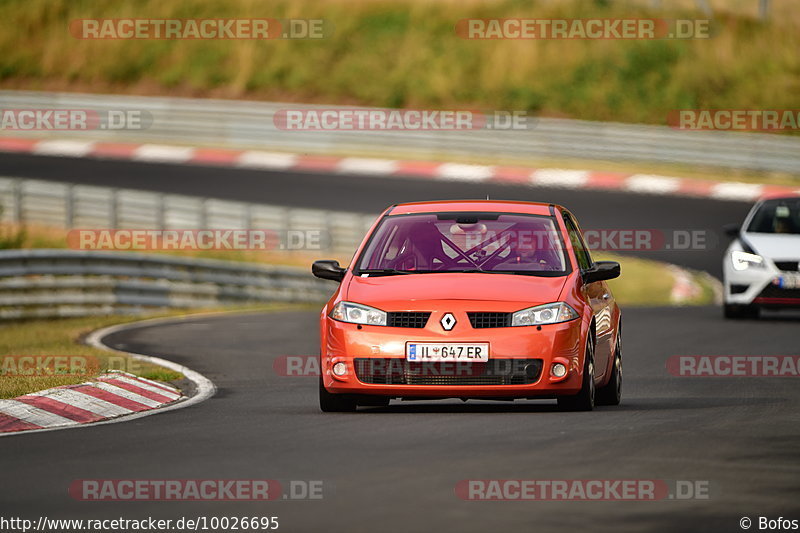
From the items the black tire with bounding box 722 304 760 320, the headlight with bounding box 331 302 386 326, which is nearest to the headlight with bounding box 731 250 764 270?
the black tire with bounding box 722 304 760 320

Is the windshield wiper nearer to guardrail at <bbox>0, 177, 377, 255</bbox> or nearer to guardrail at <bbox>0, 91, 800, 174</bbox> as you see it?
guardrail at <bbox>0, 177, 377, 255</bbox>

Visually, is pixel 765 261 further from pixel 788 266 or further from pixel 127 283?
pixel 127 283

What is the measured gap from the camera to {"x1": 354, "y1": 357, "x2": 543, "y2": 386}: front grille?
10.7 meters

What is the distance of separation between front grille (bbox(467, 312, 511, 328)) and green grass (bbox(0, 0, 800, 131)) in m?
35.6

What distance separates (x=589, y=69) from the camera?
4819cm

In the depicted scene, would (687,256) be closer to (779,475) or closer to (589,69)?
(589,69)

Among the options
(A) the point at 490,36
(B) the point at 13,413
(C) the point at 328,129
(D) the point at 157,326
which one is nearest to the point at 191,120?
(C) the point at 328,129

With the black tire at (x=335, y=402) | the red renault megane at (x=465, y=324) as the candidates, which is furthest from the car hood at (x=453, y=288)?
the black tire at (x=335, y=402)

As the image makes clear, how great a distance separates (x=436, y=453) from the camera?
899 cm

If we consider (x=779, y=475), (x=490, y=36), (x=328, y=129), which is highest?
(x=490, y=36)

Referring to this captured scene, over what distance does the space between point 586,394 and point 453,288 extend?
1132 mm

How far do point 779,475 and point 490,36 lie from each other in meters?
42.9

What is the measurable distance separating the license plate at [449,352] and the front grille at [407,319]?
6.0 inches

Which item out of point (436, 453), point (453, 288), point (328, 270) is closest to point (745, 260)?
point (328, 270)
